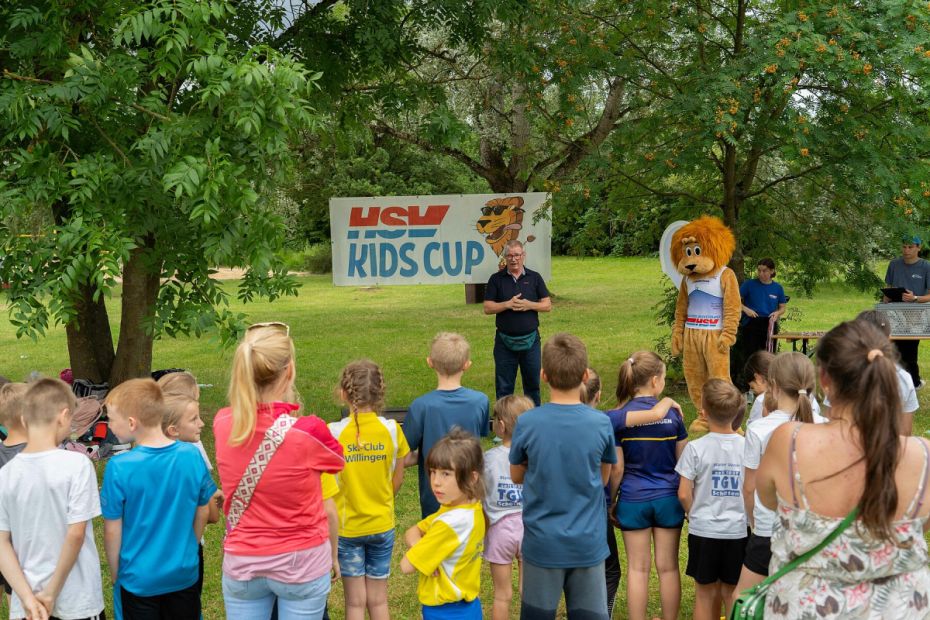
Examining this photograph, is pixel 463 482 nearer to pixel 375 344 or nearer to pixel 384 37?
pixel 384 37

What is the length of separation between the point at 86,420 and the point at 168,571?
4.73 m

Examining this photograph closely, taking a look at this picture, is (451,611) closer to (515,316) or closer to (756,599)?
(756,599)

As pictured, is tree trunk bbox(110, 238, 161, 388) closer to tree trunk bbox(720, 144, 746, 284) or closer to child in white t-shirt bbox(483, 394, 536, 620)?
child in white t-shirt bbox(483, 394, 536, 620)

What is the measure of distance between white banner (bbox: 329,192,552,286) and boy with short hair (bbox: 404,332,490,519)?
6.82 meters

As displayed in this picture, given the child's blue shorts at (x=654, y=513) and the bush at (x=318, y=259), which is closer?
the child's blue shorts at (x=654, y=513)

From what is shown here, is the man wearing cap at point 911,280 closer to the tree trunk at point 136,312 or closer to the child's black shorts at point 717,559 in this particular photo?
the child's black shorts at point 717,559

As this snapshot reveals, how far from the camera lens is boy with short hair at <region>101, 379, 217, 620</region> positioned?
327 centimetres

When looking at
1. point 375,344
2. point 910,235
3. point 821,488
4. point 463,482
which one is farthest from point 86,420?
point 375,344

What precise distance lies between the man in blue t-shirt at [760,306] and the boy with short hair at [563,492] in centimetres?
664

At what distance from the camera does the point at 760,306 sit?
384 inches

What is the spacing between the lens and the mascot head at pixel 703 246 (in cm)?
816

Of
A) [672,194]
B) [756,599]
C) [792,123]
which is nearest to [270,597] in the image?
[756,599]

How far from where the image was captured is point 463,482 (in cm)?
351

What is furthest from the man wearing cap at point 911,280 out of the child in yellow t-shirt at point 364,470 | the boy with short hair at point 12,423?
the boy with short hair at point 12,423
